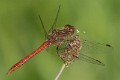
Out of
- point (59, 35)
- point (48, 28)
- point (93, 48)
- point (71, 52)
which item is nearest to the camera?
point (71, 52)

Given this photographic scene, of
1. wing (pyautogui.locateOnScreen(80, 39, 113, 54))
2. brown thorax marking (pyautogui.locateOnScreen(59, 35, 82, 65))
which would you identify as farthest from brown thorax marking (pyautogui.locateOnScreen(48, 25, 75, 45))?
brown thorax marking (pyautogui.locateOnScreen(59, 35, 82, 65))

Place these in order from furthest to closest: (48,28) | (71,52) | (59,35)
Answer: (48,28)
(59,35)
(71,52)

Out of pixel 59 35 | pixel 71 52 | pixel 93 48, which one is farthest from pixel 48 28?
pixel 71 52

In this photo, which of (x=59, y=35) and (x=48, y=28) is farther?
(x=48, y=28)

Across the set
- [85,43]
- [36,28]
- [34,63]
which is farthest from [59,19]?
[85,43]

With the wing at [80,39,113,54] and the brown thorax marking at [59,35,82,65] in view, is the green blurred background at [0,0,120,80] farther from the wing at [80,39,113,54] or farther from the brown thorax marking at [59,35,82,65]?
the brown thorax marking at [59,35,82,65]

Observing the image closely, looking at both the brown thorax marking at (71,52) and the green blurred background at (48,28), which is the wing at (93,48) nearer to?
the green blurred background at (48,28)

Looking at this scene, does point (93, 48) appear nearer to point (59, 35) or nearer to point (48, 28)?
point (59, 35)

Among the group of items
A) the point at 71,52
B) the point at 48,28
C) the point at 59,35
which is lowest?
the point at 48,28

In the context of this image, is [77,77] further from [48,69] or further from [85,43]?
[85,43]

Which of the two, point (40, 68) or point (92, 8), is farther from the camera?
point (92, 8)
